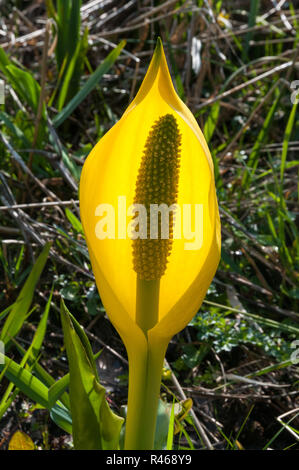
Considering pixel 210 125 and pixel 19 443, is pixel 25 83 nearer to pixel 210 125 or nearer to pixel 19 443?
pixel 210 125

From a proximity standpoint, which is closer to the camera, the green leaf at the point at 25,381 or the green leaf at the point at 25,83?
the green leaf at the point at 25,381

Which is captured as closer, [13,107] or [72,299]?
[72,299]

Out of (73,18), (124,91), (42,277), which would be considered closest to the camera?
(42,277)

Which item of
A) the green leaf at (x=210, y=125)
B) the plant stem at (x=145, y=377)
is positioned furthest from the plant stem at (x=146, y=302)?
the green leaf at (x=210, y=125)

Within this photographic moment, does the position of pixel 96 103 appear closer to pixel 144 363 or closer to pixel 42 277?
pixel 42 277

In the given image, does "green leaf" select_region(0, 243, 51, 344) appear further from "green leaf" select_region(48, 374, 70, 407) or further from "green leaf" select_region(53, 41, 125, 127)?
"green leaf" select_region(53, 41, 125, 127)

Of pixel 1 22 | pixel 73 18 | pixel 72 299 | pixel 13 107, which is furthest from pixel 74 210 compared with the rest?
pixel 1 22

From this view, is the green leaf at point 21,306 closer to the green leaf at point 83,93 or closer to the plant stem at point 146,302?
the plant stem at point 146,302
